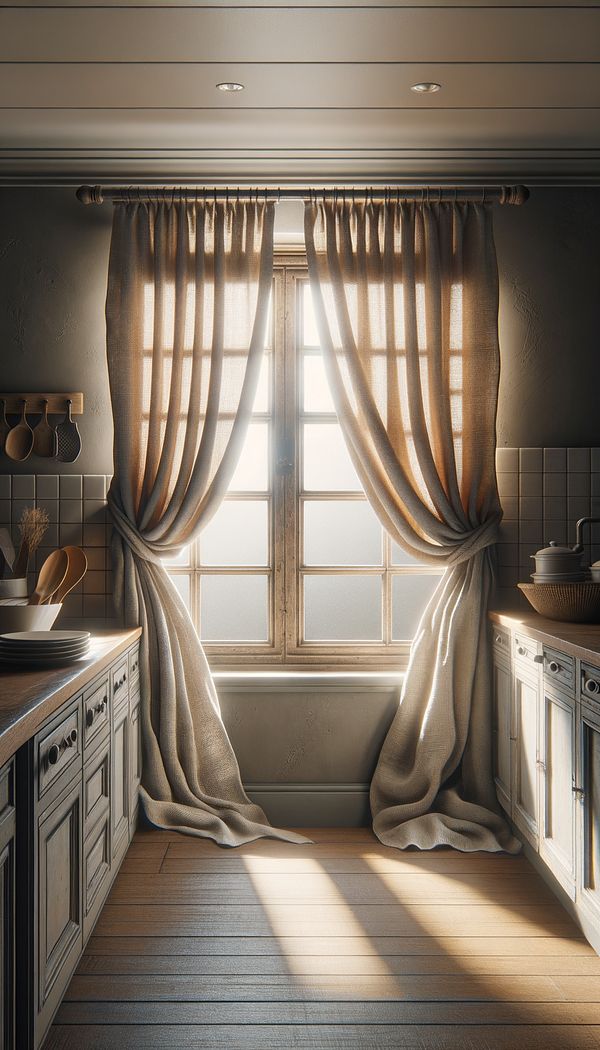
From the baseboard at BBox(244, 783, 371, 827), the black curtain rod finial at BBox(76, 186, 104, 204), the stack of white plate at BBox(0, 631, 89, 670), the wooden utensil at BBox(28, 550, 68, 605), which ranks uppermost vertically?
the black curtain rod finial at BBox(76, 186, 104, 204)

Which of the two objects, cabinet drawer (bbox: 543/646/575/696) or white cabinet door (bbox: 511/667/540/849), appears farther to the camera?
white cabinet door (bbox: 511/667/540/849)

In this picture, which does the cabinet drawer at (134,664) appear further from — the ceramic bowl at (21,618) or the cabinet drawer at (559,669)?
the cabinet drawer at (559,669)

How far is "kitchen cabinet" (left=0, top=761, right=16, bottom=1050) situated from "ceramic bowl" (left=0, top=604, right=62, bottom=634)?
935 millimetres

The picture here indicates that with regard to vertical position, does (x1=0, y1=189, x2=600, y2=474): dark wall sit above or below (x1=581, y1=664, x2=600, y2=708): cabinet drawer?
above

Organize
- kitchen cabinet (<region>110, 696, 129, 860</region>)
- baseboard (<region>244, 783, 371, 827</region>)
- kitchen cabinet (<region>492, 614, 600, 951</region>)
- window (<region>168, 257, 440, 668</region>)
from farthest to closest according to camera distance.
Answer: window (<region>168, 257, 440, 668</region>) < baseboard (<region>244, 783, 371, 827</region>) < kitchen cabinet (<region>110, 696, 129, 860</region>) < kitchen cabinet (<region>492, 614, 600, 951</region>)

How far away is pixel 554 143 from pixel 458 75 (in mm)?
695

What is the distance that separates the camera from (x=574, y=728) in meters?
2.41

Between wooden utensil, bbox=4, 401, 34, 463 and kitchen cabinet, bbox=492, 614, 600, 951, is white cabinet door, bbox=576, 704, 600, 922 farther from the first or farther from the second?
wooden utensil, bbox=4, 401, 34, 463

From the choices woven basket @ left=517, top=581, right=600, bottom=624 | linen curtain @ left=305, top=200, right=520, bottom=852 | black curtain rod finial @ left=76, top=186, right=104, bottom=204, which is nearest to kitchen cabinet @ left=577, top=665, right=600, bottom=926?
woven basket @ left=517, top=581, right=600, bottom=624

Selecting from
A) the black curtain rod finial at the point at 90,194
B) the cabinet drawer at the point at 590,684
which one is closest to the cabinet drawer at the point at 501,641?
the cabinet drawer at the point at 590,684

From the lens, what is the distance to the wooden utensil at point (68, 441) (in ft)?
11.0

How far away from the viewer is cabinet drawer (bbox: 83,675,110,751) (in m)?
2.25

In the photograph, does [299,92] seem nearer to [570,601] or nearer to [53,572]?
[53,572]

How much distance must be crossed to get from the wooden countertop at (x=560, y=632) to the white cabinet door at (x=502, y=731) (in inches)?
7.1
